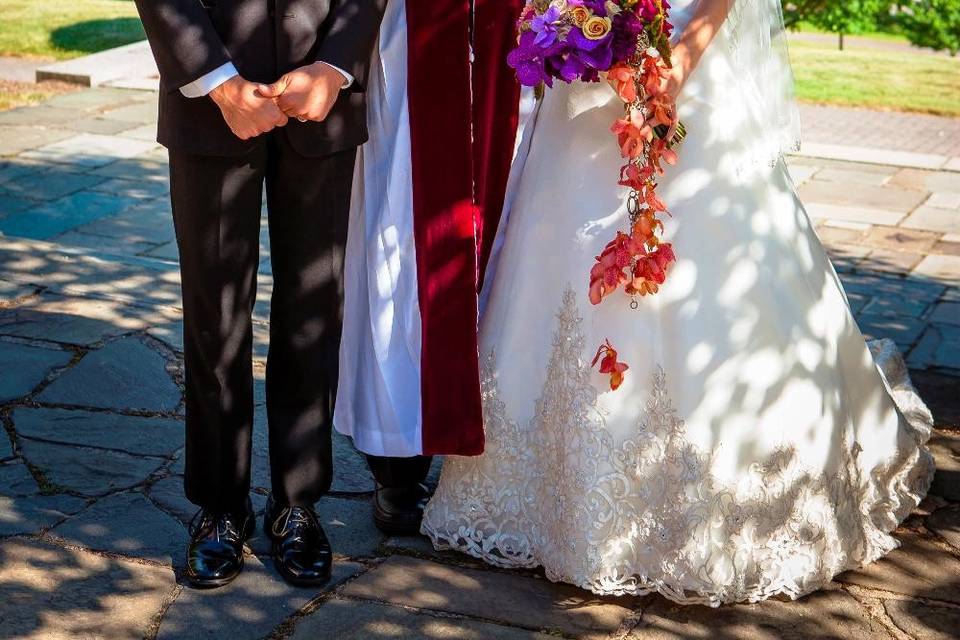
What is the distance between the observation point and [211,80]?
108 inches

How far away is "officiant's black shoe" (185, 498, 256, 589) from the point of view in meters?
3.12

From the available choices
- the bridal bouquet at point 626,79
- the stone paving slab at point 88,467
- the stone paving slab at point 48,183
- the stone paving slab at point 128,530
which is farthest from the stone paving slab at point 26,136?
the bridal bouquet at point 626,79

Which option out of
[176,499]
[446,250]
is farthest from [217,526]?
[446,250]

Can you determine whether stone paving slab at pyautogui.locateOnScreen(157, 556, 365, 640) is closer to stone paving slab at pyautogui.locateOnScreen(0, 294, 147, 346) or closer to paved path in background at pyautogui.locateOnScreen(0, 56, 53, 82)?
stone paving slab at pyautogui.locateOnScreen(0, 294, 147, 346)

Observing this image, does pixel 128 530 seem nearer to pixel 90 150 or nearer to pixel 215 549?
pixel 215 549

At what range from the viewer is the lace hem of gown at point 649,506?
9.96 ft

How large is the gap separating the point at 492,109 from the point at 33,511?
1.69 meters

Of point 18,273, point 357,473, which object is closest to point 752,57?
point 357,473

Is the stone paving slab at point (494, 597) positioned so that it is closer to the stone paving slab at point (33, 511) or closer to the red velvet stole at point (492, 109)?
the red velvet stole at point (492, 109)

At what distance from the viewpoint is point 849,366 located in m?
3.41

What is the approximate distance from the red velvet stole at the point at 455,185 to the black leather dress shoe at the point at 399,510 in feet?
0.77

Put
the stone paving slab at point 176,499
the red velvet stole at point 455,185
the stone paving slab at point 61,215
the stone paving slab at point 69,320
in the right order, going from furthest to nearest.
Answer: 1. the stone paving slab at point 61,215
2. the stone paving slab at point 69,320
3. the stone paving slab at point 176,499
4. the red velvet stole at point 455,185

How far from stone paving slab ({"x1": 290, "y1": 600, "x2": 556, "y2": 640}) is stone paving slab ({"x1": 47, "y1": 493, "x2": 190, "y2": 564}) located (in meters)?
0.48

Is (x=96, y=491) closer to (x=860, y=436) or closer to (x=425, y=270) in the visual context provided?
(x=425, y=270)
